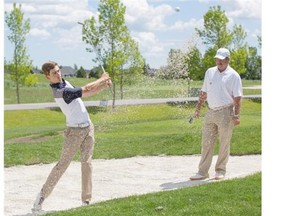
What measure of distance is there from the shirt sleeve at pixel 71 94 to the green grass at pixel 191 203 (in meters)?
0.87

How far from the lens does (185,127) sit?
9250 millimetres

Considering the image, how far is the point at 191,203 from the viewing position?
6.68 metres

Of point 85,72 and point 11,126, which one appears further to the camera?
point 11,126

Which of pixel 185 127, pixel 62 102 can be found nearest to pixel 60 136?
pixel 185 127

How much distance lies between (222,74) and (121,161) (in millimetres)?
2006

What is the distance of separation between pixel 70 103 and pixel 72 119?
129 millimetres

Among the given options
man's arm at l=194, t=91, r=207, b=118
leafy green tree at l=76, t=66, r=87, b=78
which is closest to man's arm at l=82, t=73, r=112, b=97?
leafy green tree at l=76, t=66, r=87, b=78

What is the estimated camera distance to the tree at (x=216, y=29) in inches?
313

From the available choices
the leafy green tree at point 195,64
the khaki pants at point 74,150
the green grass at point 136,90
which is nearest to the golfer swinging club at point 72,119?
the khaki pants at point 74,150

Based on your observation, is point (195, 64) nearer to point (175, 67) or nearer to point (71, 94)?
point (175, 67)

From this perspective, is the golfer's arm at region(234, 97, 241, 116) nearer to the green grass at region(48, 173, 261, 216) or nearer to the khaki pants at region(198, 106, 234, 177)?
the khaki pants at region(198, 106, 234, 177)

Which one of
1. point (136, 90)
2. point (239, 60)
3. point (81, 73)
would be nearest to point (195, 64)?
point (239, 60)

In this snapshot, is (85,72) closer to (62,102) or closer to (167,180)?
(62,102)

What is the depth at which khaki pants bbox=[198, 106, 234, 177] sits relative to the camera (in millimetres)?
7707
